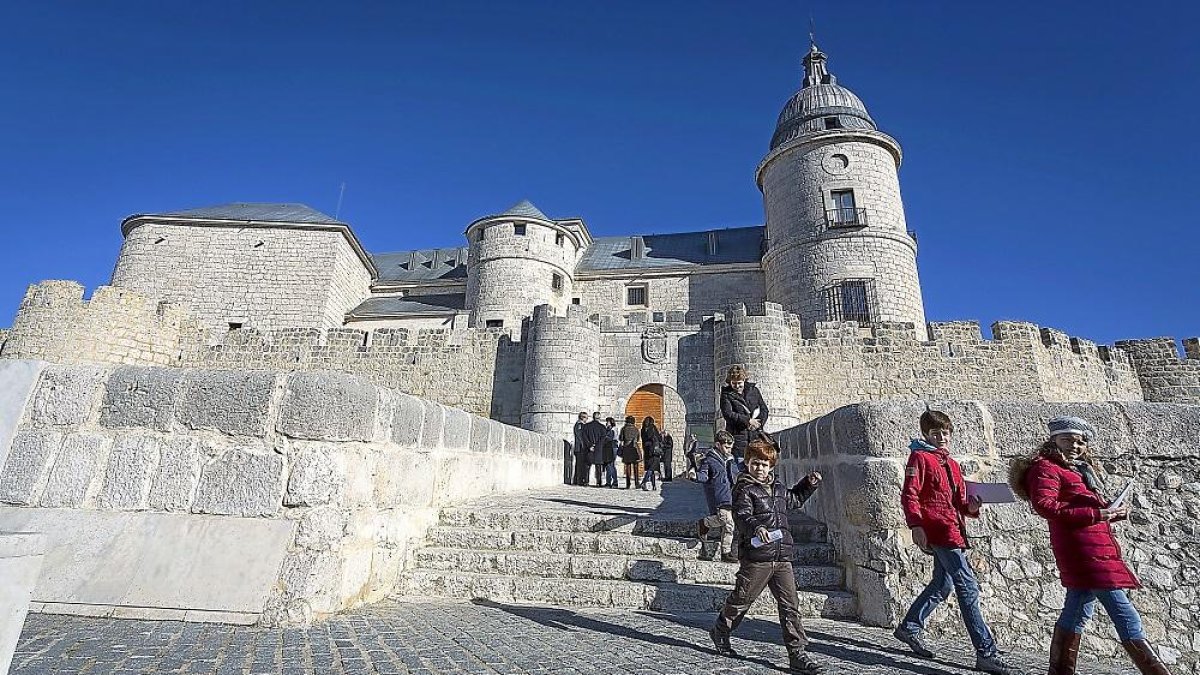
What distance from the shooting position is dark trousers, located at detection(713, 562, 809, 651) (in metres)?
2.62

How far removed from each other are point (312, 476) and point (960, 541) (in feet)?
11.4

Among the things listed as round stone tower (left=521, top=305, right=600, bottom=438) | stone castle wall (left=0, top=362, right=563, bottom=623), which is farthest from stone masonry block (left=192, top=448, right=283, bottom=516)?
round stone tower (left=521, top=305, right=600, bottom=438)

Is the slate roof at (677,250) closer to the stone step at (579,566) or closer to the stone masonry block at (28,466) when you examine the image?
the stone step at (579,566)

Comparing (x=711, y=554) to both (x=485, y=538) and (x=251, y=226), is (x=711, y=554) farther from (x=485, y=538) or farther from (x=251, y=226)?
(x=251, y=226)

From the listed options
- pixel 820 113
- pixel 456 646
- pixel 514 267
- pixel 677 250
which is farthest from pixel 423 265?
pixel 456 646

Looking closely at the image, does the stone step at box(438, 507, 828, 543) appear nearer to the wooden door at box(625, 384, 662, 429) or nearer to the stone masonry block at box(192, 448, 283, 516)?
the stone masonry block at box(192, 448, 283, 516)

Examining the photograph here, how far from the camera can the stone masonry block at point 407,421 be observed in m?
3.53

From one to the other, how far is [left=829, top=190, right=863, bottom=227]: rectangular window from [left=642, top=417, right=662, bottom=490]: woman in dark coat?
13.5m

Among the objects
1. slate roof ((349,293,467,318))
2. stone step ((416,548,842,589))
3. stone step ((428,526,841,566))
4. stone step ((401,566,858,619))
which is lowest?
stone step ((401,566,858,619))

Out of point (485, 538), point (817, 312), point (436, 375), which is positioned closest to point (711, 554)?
point (485, 538)

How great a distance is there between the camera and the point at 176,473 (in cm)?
274

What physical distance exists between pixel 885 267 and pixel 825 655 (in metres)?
19.2

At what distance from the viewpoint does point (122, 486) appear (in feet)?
8.89

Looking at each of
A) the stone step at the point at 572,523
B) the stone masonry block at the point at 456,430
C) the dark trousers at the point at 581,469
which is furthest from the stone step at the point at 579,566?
the dark trousers at the point at 581,469
